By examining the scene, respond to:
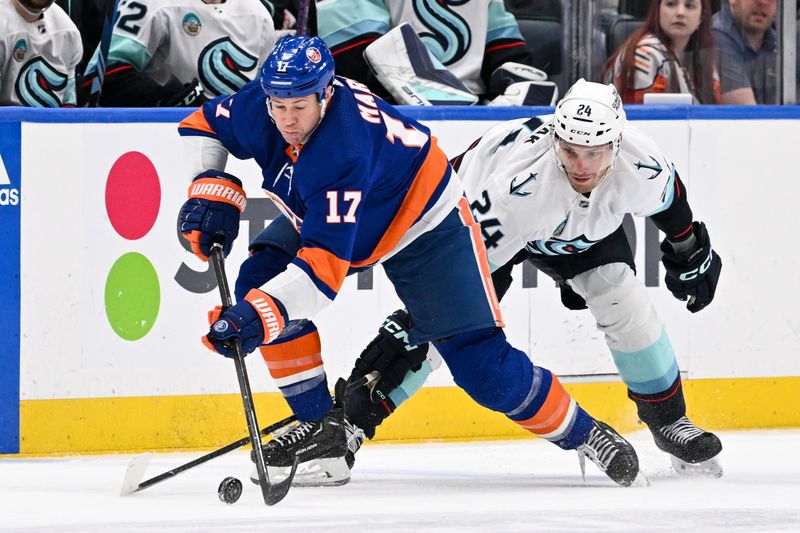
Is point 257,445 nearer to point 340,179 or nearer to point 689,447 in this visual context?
point 340,179

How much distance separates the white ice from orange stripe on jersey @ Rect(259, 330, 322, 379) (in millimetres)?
297

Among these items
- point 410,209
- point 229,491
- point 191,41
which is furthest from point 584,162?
point 191,41

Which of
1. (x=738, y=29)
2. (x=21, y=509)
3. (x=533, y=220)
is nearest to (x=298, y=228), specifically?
(x=533, y=220)

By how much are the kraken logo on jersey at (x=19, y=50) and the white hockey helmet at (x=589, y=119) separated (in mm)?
1915

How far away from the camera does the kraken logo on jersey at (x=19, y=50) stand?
4.40 meters

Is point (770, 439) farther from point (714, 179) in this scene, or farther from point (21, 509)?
point (21, 509)

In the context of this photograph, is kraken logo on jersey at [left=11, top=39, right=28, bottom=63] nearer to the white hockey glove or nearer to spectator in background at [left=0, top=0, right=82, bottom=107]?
spectator in background at [left=0, top=0, right=82, bottom=107]

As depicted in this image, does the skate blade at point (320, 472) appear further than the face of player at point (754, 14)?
No

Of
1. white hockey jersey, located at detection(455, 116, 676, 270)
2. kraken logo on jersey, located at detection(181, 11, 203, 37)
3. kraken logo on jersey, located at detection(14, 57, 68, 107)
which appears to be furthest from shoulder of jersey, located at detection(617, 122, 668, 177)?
kraken logo on jersey, located at detection(14, 57, 68, 107)

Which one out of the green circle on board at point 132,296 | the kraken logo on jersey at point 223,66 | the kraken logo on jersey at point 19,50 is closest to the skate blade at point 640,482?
the green circle on board at point 132,296

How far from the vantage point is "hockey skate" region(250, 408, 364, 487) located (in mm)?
3406

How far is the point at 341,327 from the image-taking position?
14.0ft

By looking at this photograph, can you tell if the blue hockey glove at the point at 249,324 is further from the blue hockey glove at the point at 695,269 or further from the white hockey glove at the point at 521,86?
the white hockey glove at the point at 521,86

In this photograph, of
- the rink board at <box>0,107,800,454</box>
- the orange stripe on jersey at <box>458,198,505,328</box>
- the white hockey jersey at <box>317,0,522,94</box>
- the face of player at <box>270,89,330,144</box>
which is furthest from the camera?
the white hockey jersey at <box>317,0,522,94</box>
